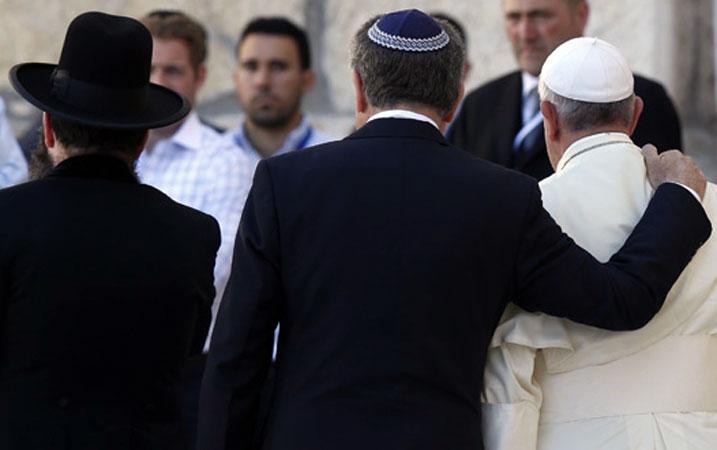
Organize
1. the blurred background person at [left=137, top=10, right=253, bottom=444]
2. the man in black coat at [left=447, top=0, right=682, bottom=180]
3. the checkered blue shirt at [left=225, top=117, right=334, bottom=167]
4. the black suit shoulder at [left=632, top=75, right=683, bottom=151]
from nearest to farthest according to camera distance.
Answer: the black suit shoulder at [left=632, top=75, right=683, bottom=151], the blurred background person at [left=137, top=10, right=253, bottom=444], the man in black coat at [left=447, top=0, right=682, bottom=180], the checkered blue shirt at [left=225, top=117, right=334, bottom=167]

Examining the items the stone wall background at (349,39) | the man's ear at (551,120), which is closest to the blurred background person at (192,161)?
A: the stone wall background at (349,39)

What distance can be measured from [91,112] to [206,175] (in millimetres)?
2070

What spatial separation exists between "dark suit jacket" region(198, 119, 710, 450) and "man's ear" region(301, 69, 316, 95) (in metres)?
3.14

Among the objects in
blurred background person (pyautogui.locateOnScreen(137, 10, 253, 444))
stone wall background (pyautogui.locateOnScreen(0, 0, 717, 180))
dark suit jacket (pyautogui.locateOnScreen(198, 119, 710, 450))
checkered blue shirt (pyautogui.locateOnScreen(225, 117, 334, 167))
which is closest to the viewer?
dark suit jacket (pyautogui.locateOnScreen(198, 119, 710, 450))

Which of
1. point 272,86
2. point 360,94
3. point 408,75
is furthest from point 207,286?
point 272,86

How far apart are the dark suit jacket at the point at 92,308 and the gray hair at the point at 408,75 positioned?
505 mm

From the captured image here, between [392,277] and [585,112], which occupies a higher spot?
[585,112]

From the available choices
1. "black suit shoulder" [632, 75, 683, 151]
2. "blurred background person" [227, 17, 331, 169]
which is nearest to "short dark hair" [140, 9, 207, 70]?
"blurred background person" [227, 17, 331, 169]

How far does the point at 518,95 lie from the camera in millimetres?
5996

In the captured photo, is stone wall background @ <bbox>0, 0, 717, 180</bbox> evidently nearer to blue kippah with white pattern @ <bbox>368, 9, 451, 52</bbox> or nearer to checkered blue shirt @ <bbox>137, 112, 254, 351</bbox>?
checkered blue shirt @ <bbox>137, 112, 254, 351</bbox>

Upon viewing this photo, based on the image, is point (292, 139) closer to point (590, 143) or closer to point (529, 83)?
point (529, 83)

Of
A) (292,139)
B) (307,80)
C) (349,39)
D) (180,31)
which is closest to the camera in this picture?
(180,31)

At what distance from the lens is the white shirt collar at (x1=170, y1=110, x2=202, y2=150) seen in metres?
5.86

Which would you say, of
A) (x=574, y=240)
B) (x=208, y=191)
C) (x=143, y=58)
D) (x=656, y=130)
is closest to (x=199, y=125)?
(x=208, y=191)
